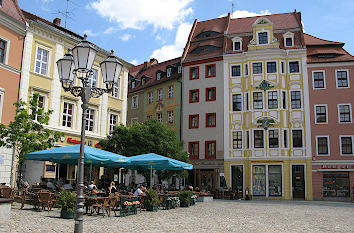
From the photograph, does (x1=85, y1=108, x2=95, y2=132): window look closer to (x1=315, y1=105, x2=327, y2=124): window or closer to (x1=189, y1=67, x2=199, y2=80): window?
(x1=189, y1=67, x2=199, y2=80): window

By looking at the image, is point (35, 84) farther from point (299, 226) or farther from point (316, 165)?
point (316, 165)

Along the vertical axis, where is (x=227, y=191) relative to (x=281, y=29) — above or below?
below

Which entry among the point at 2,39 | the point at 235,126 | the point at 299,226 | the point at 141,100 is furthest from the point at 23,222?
the point at 141,100

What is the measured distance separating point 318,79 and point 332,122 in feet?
14.0

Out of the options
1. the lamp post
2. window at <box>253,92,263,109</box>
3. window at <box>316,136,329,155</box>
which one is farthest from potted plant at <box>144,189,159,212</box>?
window at <box>316,136,329,155</box>

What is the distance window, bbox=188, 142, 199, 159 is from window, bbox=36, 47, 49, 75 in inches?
701

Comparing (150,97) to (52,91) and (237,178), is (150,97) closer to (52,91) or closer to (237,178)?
(237,178)

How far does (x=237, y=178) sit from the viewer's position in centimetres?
3562

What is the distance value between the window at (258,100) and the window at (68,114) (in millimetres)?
17654

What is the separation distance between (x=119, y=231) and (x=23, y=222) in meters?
3.11

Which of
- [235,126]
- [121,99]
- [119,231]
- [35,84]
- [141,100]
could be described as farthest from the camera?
[141,100]

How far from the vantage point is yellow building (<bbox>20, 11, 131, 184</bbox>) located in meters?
23.9

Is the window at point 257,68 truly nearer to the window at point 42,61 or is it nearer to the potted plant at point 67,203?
the window at point 42,61

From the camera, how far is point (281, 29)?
3812cm
